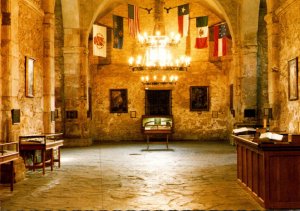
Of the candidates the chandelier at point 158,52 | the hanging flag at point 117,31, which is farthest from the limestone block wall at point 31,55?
the hanging flag at point 117,31

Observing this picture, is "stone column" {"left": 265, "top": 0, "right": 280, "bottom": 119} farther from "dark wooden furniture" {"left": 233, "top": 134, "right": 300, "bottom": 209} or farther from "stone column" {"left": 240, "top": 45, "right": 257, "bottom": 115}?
"dark wooden furniture" {"left": 233, "top": 134, "right": 300, "bottom": 209}

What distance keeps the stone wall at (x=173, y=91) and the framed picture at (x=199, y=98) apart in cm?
19

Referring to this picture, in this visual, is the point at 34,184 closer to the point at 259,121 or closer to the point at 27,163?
the point at 27,163

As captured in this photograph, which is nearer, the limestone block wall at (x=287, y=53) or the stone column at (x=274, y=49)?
the limestone block wall at (x=287, y=53)

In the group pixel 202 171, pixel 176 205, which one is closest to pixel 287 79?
pixel 202 171

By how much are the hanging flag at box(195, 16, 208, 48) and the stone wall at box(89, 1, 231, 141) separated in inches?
159

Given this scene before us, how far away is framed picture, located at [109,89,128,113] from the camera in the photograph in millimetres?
21234

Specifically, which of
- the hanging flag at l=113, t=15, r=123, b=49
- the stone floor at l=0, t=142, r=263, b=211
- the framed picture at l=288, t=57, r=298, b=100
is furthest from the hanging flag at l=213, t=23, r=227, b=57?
the framed picture at l=288, t=57, r=298, b=100

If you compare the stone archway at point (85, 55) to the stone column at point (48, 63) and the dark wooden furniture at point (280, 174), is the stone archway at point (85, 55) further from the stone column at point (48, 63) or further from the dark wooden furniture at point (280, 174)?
the dark wooden furniture at point (280, 174)

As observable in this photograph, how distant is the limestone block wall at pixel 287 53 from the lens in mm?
10016

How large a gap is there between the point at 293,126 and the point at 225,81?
10795 millimetres

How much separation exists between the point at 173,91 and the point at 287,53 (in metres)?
10.7

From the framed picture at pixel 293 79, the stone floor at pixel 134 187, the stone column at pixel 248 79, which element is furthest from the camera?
the stone column at pixel 248 79

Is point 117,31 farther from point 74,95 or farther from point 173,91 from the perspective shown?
point 173,91
